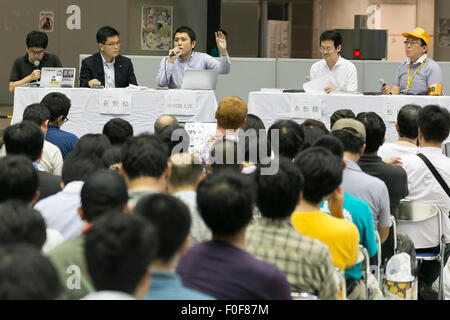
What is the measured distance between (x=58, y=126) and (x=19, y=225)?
3030 mm

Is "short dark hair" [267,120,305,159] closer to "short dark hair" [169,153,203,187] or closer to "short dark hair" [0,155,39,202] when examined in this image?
"short dark hair" [169,153,203,187]

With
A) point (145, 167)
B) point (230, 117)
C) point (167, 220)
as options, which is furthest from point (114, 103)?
point (167, 220)

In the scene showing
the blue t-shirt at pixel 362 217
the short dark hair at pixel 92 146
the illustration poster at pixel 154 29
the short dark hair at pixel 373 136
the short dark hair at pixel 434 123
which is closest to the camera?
the blue t-shirt at pixel 362 217

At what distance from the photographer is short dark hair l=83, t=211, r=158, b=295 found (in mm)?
1673

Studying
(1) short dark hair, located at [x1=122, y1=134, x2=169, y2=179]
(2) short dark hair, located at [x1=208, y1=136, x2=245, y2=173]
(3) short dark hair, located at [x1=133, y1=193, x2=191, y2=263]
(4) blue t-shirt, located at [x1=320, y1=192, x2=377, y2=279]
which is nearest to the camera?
(3) short dark hair, located at [x1=133, y1=193, x2=191, y2=263]

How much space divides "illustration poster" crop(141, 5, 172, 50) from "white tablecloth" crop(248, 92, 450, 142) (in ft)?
22.2

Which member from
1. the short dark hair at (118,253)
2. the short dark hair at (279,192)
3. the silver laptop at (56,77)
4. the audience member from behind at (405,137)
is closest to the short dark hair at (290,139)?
the audience member from behind at (405,137)

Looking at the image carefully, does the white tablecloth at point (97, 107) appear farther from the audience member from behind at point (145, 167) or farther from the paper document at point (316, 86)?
the audience member from behind at point (145, 167)

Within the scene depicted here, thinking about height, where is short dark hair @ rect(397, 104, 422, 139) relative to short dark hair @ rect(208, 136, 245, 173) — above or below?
above

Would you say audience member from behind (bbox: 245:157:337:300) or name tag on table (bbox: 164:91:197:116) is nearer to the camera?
audience member from behind (bbox: 245:157:337:300)

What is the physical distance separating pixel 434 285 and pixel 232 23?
34.9 ft

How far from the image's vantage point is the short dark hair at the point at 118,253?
1673 mm

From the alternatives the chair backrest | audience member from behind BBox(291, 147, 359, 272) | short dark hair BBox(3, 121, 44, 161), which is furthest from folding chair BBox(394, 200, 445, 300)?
short dark hair BBox(3, 121, 44, 161)

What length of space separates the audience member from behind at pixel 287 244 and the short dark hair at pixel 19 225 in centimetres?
69
